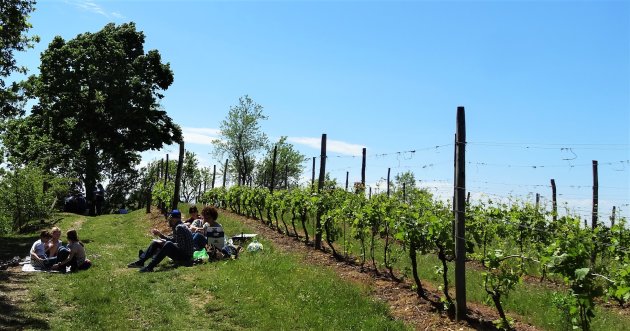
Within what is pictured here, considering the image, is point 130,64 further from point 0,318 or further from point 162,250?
point 0,318

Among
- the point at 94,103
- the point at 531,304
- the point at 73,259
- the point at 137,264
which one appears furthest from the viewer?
the point at 94,103

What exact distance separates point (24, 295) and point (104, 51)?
94.6ft

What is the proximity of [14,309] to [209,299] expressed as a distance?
2.71 m

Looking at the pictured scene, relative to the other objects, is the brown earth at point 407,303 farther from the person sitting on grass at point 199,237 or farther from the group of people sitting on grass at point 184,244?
the person sitting on grass at point 199,237

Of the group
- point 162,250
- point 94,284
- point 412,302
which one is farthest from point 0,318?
point 412,302

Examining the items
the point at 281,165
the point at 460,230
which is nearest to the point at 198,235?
the point at 460,230

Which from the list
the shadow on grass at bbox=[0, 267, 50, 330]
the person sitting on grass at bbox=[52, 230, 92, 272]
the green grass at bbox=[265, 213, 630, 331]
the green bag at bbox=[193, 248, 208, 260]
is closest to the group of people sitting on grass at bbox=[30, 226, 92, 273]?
the person sitting on grass at bbox=[52, 230, 92, 272]

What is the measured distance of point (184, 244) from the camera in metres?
10.5

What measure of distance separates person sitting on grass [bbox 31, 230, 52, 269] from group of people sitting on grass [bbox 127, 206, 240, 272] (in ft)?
5.36

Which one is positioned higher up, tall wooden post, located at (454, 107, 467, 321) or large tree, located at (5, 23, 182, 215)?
large tree, located at (5, 23, 182, 215)

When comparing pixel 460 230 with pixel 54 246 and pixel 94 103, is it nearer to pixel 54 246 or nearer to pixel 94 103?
pixel 54 246

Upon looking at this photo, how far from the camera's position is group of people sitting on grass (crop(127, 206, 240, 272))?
10.4m

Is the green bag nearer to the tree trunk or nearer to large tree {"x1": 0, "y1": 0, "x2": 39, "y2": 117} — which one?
large tree {"x1": 0, "y1": 0, "x2": 39, "y2": 117}

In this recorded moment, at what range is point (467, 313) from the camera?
6.96 m
